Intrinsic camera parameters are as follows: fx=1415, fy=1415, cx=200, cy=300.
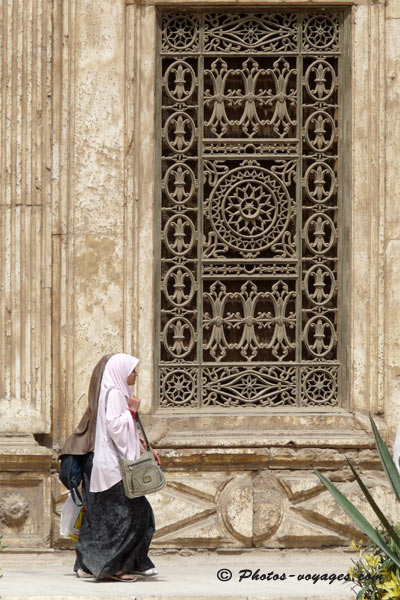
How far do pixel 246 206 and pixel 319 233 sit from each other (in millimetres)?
503

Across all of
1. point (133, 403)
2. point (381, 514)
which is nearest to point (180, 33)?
point (133, 403)

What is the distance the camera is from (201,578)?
26.6 ft

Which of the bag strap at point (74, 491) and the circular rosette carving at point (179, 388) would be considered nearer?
the bag strap at point (74, 491)

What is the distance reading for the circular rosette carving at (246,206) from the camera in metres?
9.09

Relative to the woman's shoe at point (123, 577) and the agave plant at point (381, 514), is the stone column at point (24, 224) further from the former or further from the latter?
the agave plant at point (381, 514)

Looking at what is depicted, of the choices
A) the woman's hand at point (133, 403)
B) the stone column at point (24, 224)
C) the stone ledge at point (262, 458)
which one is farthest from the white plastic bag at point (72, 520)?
the stone ledge at point (262, 458)

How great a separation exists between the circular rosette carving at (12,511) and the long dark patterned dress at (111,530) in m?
0.85

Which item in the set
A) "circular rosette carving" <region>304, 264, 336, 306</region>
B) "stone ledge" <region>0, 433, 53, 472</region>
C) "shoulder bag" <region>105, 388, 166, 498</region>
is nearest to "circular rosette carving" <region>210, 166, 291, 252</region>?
"circular rosette carving" <region>304, 264, 336, 306</region>

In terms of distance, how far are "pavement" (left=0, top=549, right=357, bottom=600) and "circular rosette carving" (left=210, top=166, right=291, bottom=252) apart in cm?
198

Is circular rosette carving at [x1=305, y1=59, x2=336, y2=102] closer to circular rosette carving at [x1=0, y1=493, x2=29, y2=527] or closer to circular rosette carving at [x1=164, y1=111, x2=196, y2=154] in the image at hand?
circular rosette carving at [x1=164, y1=111, x2=196, y2=154]

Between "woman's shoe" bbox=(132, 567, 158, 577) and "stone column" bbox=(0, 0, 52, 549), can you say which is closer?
"woman's shoe" bbox=(132, 567, 158, 577)

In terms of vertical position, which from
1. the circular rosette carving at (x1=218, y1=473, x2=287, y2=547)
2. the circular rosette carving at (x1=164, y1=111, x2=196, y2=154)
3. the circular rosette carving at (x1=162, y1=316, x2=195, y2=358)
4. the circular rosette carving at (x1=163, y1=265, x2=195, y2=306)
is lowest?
the circular rosette carving at (x1=218, y1=473, x2=287, y2=547)

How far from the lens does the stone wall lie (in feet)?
28.7

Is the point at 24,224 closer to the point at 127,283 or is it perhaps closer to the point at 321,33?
the point at 127,283
